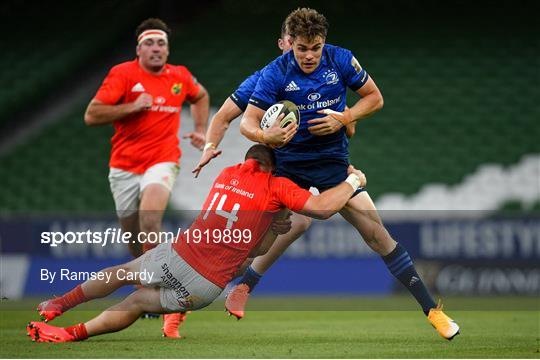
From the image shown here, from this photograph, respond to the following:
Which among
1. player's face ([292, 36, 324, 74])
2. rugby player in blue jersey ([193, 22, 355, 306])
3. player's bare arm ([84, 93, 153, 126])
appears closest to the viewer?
player's face ([292, 36, 324, 74])

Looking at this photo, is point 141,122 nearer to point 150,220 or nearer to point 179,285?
point 150,220

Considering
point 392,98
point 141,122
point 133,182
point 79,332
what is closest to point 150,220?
point 133,182

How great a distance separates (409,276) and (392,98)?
8775 millimetres

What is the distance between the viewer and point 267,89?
6.34 metres

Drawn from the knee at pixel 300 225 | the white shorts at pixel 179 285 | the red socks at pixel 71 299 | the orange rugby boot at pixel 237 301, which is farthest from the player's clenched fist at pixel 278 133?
the red socks at pixel 71 299

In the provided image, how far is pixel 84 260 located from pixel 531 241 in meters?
5.30

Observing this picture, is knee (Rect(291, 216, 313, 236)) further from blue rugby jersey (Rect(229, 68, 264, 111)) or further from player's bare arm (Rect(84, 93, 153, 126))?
player's bare arm (Rect(84, 93, 153, 126))

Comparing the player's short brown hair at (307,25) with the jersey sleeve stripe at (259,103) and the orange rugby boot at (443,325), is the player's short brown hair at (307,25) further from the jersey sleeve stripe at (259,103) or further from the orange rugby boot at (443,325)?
the orange rugby boot at (443,325)

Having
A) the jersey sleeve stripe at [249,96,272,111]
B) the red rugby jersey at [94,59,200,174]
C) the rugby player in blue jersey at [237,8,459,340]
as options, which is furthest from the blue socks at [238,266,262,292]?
the red rugby jersey at [94,59,200,174]

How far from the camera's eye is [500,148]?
1460 cm

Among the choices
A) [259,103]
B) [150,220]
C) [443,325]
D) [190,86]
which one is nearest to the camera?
[259,103]

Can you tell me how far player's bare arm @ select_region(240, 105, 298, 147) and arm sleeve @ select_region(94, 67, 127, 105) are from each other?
2129 millimetres

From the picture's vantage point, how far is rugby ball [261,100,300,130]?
6035mm

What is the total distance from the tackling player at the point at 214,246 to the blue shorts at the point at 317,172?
0.53 m
